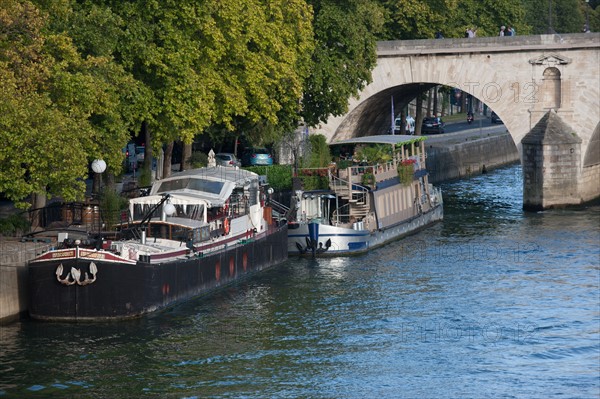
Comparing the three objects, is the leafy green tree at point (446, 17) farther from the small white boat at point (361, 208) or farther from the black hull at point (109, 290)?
the black hull at point (109, 290)

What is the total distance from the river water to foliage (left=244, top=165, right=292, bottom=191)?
785 centimetres

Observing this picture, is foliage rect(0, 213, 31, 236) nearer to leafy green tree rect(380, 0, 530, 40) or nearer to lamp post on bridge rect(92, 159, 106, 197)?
lamp post on bridge rect(92, 159, 106, 197)

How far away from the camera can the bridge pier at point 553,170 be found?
7156 cm

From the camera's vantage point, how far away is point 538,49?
7306 centimetres

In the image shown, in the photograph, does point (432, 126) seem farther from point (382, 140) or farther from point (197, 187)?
point (197, 187)

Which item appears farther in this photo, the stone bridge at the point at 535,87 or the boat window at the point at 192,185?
the stone bridge at the point at 535,87

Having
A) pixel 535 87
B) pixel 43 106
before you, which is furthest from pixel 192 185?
pixel 535 87

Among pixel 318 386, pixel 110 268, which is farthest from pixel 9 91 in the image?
pixel 318 386

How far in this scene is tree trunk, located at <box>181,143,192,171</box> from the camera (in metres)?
62.9

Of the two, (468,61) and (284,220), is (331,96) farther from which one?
(284,220)

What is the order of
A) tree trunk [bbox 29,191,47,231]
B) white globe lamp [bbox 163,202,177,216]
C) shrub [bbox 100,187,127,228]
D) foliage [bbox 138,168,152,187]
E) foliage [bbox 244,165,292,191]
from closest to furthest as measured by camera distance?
white globe lamp [bbox 163,202,177,216], tree trunk [bbox 29,191,47,231], shrub [bbox 100,187,127,228], foliage [bbox 138,168,152,187], foliage [bbox 244,165,292,191]

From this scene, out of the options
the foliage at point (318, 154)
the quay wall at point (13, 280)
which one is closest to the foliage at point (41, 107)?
the quay wall at point (13, 280)

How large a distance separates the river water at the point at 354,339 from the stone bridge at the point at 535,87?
17565 mm

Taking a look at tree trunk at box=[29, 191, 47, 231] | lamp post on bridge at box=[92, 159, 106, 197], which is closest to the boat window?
lamp post on bridge at box=[92, 159, 106, 197]
